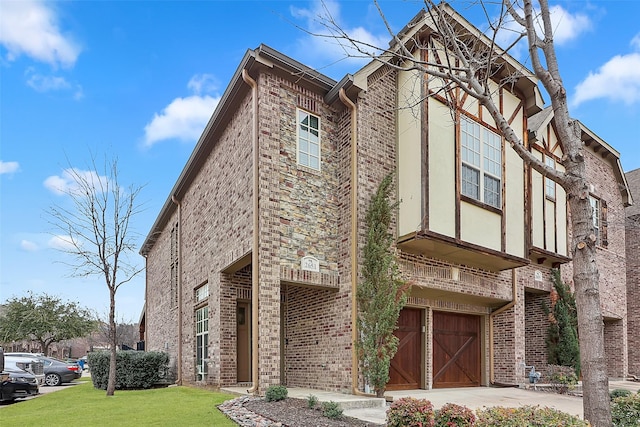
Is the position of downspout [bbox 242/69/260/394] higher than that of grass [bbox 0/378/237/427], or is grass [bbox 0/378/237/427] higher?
downspout [bbox 242/69/260/394]

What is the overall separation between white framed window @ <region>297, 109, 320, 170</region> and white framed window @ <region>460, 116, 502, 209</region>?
11.5 ft

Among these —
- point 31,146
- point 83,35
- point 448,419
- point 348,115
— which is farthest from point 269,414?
point 31,146

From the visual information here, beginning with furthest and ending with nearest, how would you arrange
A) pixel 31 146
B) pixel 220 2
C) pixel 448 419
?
pixel 31 146 < pixel 220 2 < pixel 448 419

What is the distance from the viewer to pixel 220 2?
11016mm

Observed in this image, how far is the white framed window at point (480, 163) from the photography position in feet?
41.3

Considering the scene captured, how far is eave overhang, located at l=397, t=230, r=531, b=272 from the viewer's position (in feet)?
37.8

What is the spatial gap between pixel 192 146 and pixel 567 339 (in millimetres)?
13146

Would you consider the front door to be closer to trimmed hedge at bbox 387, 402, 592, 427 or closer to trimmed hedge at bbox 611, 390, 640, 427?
trimmed hedge at bbox 387, 402, 592, 427

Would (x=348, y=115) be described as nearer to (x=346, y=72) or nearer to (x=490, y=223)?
(x=346, y=72)

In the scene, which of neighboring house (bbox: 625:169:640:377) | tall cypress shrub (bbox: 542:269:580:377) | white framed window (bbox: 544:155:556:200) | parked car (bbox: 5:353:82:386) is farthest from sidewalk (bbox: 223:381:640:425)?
parked car (bbox: 5:353:82:386)

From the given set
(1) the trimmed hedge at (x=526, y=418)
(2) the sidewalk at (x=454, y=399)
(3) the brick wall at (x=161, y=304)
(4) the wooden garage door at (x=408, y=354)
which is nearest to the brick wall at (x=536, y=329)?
(2) the sidewalk at (x=454, y=399)

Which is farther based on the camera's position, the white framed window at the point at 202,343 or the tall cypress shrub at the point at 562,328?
the tall cypress shrub at the point at 562,328

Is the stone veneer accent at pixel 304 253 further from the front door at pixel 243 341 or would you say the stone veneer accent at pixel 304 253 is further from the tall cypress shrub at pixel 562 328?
the tall cypress shrub at pixel 562 328

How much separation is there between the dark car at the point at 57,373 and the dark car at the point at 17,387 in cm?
676
